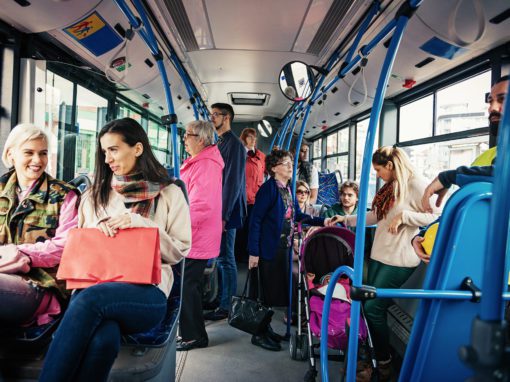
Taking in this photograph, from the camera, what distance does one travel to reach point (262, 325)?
277 cm

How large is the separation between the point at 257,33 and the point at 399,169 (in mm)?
1977

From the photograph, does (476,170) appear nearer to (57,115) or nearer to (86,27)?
(86,27)

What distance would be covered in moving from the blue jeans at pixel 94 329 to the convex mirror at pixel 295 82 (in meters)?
2.09

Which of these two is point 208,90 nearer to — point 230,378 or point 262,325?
point 262,325

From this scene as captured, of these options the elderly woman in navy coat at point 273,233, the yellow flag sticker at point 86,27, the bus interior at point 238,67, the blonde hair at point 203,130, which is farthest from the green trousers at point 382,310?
the yellow flag sticker at point 86,27

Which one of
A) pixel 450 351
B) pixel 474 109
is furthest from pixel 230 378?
pixel 474 109

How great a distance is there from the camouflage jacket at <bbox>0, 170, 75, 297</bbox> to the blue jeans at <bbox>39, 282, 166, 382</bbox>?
487 millimetres

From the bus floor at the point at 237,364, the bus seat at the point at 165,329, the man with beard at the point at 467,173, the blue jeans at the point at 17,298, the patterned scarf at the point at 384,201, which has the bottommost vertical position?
the bus floor at the point at 237,364

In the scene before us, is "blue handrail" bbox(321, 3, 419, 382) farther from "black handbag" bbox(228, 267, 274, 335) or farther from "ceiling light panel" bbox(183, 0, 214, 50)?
"ceiling light panel" bbox(183, 0, 214, 50)

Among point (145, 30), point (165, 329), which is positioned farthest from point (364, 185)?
point (145, 30)

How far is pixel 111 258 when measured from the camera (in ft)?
5.18

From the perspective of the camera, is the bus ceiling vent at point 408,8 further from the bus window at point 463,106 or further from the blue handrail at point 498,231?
the bus window at point 463,106

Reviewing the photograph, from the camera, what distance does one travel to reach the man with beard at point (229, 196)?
3.21m

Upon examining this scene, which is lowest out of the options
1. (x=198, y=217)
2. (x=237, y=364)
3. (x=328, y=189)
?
(x=237, y=364)
